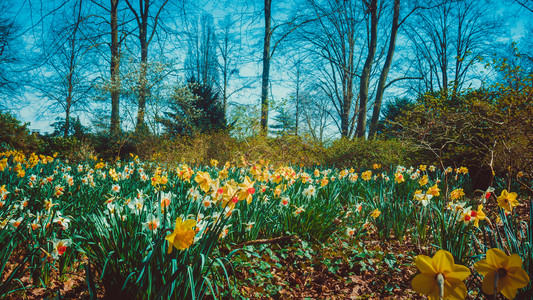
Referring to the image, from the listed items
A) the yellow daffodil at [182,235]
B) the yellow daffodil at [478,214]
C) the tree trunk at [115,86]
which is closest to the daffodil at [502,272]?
the yellow daffodil at [182,235]

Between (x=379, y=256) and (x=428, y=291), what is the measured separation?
178cm

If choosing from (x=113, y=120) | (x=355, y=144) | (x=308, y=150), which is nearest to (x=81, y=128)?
(x=113, y=120)

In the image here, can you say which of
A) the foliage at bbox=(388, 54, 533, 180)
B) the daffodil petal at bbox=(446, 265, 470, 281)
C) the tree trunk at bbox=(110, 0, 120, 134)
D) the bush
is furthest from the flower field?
the tree trunk at bbox=(110, 0, 120, 134)

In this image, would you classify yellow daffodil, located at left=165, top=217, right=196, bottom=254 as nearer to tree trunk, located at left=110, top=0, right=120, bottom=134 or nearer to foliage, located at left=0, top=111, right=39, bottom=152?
foliage, located at left=0, top=111, right=39, bottom=152

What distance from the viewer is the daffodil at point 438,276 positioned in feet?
2.41

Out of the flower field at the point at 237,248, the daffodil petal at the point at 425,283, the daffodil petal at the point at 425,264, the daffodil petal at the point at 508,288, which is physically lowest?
the flower field at the point at 237,248

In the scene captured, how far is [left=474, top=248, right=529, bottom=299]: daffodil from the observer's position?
2.45 ft

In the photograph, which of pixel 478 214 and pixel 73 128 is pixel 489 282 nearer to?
pixel 478 214

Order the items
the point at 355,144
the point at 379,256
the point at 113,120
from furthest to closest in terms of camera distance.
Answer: the point at 113,120 < the point at 355,144 < the point at 379,256

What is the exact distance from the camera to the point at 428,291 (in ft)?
2.51

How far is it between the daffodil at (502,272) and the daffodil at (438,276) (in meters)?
0.08

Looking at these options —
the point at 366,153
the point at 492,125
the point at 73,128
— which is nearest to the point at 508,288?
the point at 492,125

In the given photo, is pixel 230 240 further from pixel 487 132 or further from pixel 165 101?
pixel 165 101

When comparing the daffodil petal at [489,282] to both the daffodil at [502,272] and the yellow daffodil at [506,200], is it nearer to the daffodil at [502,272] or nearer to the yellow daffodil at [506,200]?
the daffodil at [502,272]
